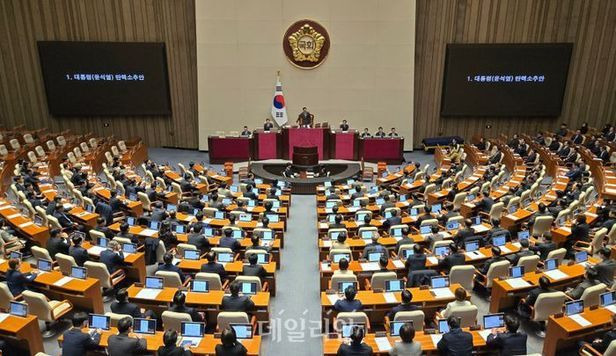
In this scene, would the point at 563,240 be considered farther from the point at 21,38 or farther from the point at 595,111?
the point at 21,38

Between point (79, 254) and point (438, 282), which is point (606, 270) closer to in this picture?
point (438, 282)

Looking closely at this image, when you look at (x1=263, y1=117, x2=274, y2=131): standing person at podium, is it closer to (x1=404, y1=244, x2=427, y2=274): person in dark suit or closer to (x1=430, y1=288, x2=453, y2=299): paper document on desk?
(x1=404, y1=244, x2=427, y2=274): person in dark suit

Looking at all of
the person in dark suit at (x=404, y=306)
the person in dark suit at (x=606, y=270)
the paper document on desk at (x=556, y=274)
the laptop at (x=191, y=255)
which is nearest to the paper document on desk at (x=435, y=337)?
the person in dark suit at (x=404, y=306)

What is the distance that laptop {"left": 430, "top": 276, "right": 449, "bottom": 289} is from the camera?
26.6ft

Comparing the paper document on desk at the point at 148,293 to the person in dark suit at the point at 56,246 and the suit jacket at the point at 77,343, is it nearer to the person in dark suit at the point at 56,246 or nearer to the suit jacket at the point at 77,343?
the suit jacket at the point at 77,343

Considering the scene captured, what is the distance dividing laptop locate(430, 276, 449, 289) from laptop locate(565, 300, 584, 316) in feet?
6.04

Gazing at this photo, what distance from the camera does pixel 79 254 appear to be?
9164 millimetres

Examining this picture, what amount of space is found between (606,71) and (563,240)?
15183 mm

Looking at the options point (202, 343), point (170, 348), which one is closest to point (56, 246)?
point (202, 343)

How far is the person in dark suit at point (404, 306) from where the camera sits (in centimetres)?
698

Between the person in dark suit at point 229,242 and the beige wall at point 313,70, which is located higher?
the beige wall at point 313,70

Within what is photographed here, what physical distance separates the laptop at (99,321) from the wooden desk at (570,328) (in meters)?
6.51

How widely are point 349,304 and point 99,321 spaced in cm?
368

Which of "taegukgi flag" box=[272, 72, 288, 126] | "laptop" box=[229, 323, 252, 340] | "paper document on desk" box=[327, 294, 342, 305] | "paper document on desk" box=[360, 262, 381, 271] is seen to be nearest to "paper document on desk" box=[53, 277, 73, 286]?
"laptop" box=[229, 323, 252, 340]
